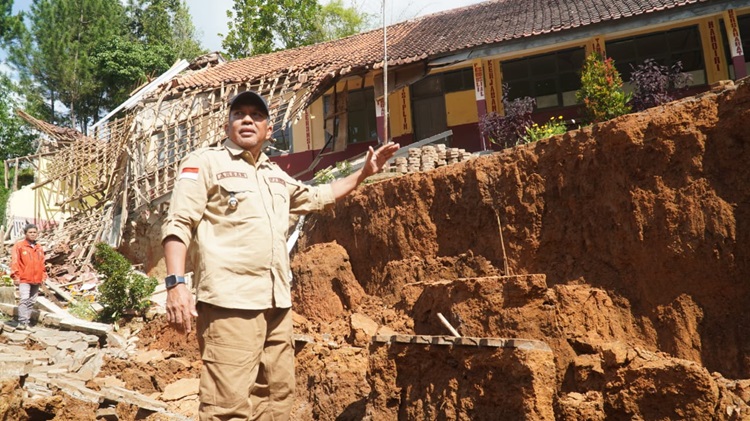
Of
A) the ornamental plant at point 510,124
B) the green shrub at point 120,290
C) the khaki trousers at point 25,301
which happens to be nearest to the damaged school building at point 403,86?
the ornamental plant at point 510,124

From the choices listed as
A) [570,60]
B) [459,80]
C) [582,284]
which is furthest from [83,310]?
[570,60]

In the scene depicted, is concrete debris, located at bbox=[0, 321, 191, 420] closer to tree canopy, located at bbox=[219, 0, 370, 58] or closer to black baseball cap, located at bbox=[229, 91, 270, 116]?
black baseball cap, located at bbox=[229, 91, 270, 116]

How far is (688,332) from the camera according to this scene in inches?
226

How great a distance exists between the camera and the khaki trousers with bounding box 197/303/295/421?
8.82ft

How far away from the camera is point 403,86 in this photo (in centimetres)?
1430

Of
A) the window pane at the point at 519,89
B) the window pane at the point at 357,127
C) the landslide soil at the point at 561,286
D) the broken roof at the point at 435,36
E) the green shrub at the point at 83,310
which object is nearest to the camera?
the landslide soil at the point at 561,286

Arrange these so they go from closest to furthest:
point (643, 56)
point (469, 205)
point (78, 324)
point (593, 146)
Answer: point (593, 146) < point (469, 205) < point (78, 324) < point (643, 56)

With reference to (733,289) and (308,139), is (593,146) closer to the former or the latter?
(733,289)

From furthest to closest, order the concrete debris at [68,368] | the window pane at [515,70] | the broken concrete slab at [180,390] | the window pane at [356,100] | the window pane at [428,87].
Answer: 1. the window pane at [356,100]
2. the window pane at [428,87]
3. the window pane at [515,70]
4. the broken concrete slab at [180,390]
5. the concrete debris at [68,368]

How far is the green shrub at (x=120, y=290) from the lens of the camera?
35.8ft

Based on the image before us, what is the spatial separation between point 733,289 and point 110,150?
1687 cm

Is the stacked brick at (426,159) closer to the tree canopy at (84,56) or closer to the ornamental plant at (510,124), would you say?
the ornamental plant at (510,124)

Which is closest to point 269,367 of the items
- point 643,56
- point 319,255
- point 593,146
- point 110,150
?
point 593,146

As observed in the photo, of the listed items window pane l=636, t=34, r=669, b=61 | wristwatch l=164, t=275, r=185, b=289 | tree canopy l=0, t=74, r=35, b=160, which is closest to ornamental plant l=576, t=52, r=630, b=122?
window pane l=636, t=34, r=669, b=61
